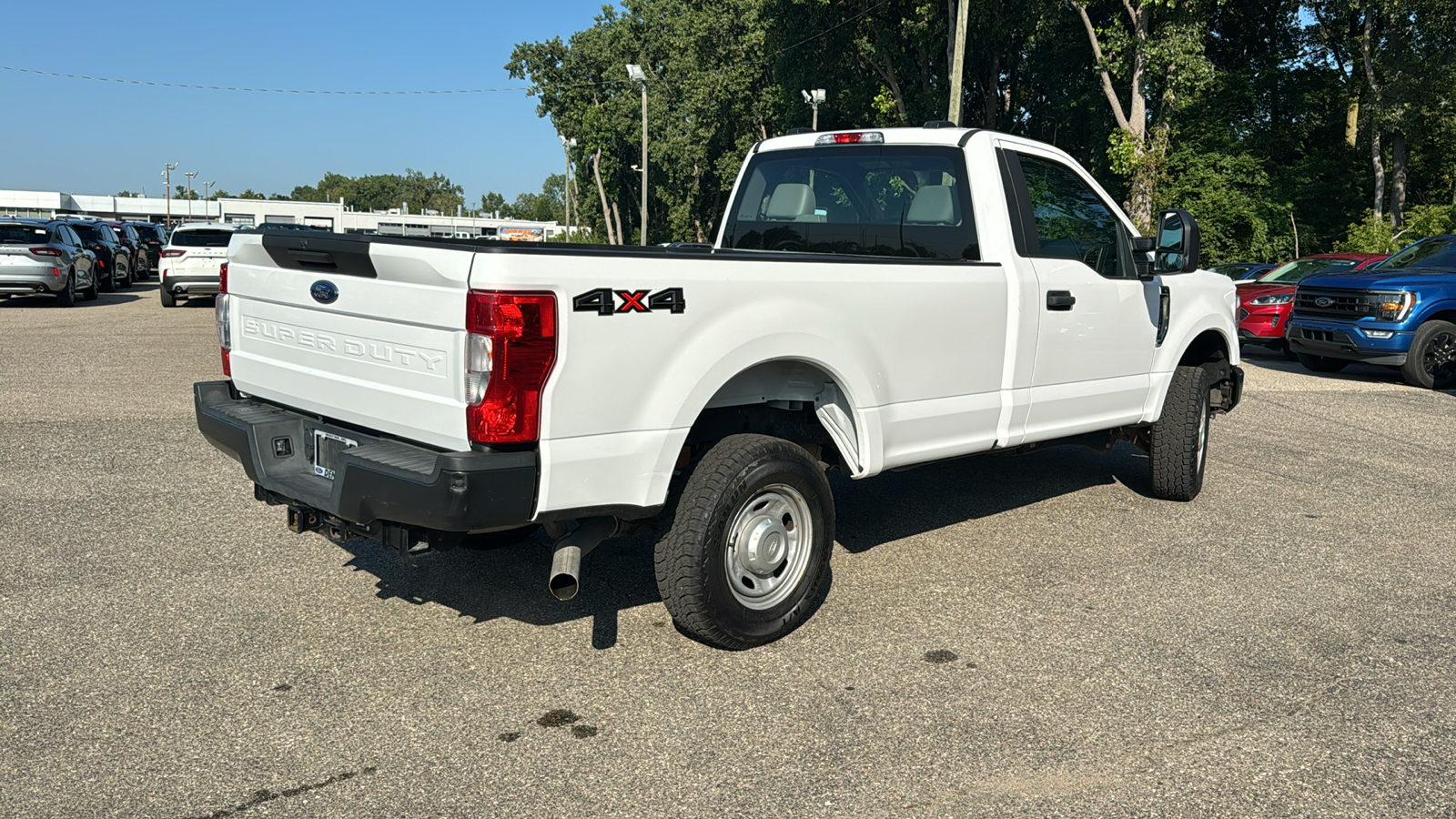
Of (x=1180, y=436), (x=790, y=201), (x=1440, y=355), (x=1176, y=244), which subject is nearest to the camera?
(x=790, y=201)

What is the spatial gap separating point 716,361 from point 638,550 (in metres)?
1.94

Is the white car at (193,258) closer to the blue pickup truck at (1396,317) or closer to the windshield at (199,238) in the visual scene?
the windshield at (199,238)

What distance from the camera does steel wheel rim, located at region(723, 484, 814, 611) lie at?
4.43m

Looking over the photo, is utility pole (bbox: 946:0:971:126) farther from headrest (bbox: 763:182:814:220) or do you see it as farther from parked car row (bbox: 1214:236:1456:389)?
headrest (bbox: 763:182:814:220)

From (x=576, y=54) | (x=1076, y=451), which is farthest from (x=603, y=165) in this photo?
(x=1076, y=451)

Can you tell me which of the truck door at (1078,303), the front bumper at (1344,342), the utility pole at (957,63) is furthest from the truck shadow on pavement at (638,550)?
the utility pole at (957,63)

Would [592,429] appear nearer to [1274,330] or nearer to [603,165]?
[1274,330]

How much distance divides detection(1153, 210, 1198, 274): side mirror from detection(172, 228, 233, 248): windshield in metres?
19.3

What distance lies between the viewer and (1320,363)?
15.8 metres

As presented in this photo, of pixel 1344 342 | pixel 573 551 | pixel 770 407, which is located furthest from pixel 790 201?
pixel 1344 342

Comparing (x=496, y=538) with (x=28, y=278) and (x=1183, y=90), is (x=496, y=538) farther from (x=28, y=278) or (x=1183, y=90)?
(x=1183, y=90)

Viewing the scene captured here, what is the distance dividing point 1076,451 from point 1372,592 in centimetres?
344

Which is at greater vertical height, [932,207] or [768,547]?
[932,207]

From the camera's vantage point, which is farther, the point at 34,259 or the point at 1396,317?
the point at 34,259
